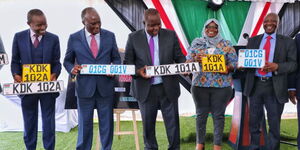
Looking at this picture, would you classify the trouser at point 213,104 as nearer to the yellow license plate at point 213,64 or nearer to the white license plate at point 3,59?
the yellow license plate at point 213,64

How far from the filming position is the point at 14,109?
4992 mm

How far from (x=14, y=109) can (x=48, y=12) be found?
189 cm

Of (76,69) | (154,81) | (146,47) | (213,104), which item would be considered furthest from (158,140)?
(76,69)

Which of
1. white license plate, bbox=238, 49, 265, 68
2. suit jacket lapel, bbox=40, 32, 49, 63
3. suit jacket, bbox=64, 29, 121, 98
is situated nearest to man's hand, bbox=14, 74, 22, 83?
suit jacket lapel, bbox=40, 32, 49, 63

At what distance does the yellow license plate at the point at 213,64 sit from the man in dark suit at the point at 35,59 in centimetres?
146

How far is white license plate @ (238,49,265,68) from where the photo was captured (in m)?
2.75

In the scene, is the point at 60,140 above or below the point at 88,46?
below

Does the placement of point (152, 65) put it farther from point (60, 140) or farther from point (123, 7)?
point (123, 7)

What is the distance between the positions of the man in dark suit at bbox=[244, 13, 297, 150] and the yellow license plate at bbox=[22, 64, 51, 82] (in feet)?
6.62

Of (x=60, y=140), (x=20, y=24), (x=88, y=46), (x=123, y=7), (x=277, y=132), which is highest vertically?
(x=123, y=7)

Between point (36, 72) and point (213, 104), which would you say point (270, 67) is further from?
point (36, 72)

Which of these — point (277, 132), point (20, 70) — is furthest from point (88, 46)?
point (277, 132)

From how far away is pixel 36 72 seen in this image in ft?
8.73

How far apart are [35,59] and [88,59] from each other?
54cm
